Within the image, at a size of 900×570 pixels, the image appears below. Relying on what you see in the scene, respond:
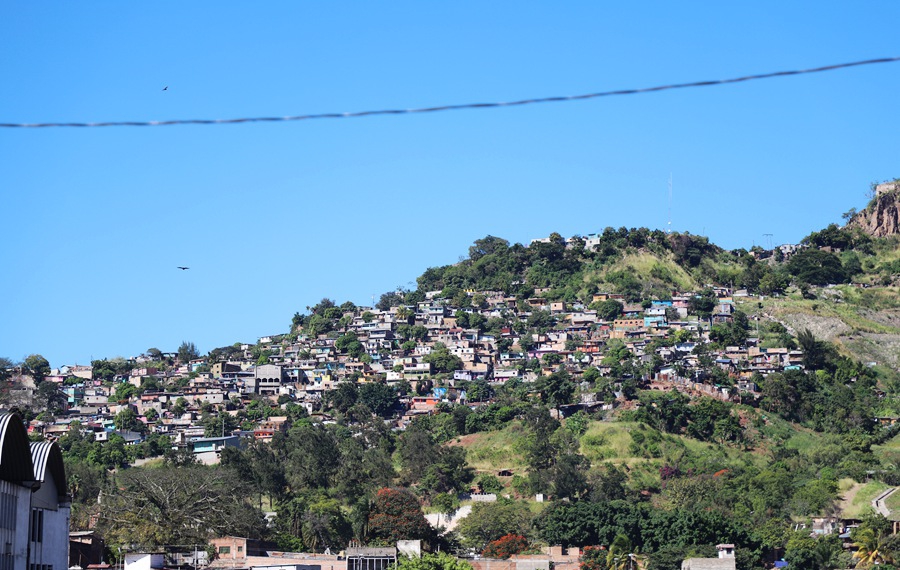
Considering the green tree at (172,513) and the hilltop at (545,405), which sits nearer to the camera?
the green tree at (172,513)

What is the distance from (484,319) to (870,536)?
191 ft

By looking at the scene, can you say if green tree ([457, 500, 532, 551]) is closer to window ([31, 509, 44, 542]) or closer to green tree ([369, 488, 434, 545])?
green tree ([369, 488, 434, 545])

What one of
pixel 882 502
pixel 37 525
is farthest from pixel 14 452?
pixel 882 502

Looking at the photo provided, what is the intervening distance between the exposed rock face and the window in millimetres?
111934

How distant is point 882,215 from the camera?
130 metres

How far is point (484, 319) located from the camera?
11338 cm

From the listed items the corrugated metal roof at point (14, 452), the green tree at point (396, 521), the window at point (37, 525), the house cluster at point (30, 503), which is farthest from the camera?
the green tree at point (396, 521)

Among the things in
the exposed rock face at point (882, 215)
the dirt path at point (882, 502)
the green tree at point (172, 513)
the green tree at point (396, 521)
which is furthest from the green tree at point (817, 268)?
the green tree at point (172, 513)

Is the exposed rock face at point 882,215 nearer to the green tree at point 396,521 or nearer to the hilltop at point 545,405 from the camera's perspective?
the hilltop at point 545,405

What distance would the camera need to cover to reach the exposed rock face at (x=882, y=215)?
129000mm

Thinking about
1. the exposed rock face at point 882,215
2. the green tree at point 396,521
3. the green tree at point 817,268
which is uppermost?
the exposed rock face at point 882,215

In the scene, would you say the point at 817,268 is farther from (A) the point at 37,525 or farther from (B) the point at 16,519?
(B) the point at 16,519

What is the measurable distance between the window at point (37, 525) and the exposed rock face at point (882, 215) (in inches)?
4407

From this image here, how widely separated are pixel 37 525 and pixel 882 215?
114 meters
